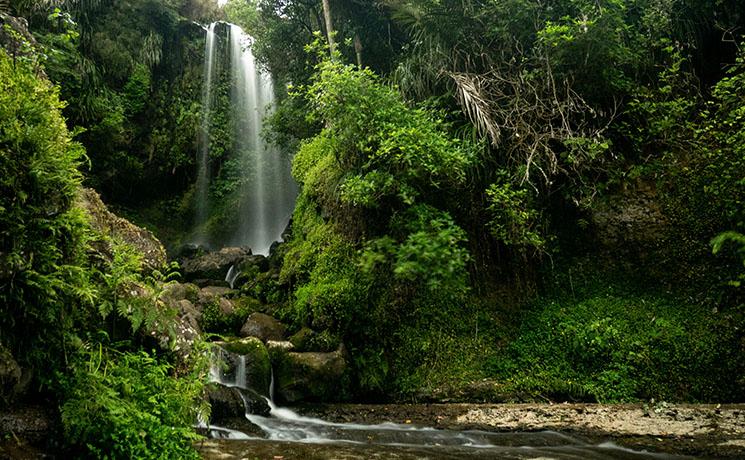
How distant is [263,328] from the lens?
28.8 ft

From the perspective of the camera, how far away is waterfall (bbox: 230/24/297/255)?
17984mm

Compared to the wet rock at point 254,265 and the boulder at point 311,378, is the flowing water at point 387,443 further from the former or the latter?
the wet rock at point 254,265

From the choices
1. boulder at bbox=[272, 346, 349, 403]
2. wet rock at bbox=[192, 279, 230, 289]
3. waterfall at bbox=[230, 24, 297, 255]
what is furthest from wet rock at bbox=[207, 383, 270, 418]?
waterfall at bbox=[230, 24, 297, 255]

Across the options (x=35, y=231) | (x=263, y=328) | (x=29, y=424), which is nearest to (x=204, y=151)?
(x=263, y=328)

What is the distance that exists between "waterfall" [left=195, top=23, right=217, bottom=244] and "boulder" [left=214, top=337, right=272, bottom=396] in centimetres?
1046

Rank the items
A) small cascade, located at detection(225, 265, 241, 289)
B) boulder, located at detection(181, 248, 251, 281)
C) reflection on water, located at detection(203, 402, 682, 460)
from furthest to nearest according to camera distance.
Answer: boulder, located at detection(181, 248, 251, 281)
small cascade, located at detection(225, 265, 241, 289)
reflection on water, located at detection(203, 402, 682, 460)

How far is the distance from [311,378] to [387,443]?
6.85 feet

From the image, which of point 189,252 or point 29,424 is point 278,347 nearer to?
point 29,424

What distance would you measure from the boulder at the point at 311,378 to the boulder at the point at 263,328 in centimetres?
108

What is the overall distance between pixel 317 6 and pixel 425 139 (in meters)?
7.60

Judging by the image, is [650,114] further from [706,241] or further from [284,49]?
[284,49]

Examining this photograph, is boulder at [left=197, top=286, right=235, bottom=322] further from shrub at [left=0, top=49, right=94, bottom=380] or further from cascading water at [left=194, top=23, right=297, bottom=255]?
cascading water at [left=194, top=23, right=297, bottom=255]

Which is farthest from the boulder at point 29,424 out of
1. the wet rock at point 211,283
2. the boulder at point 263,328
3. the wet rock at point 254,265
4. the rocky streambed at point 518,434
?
the wet rock at point 211,283

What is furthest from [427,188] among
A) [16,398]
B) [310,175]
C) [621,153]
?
[16,398]
